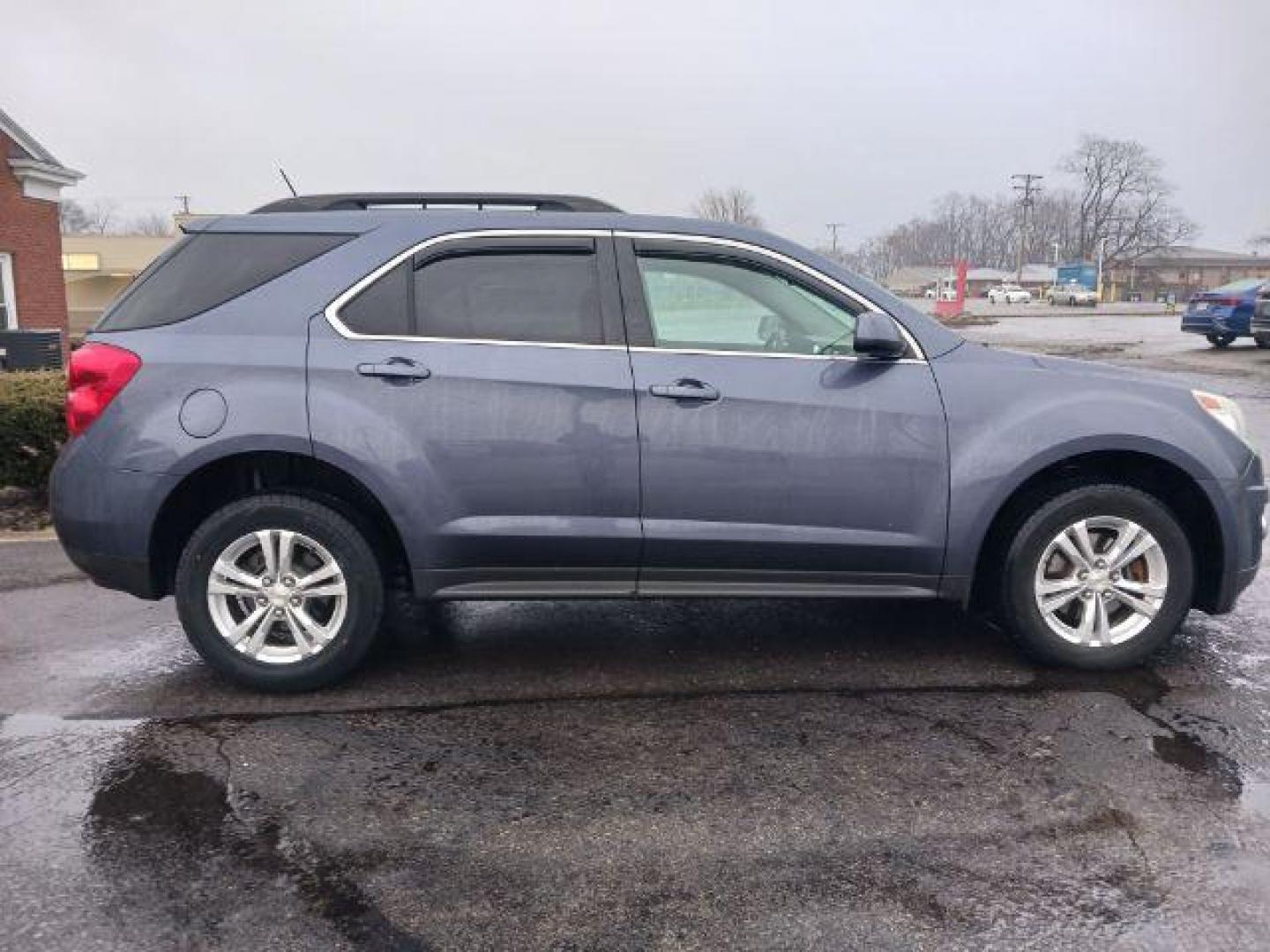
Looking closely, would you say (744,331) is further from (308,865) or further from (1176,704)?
(308,865)

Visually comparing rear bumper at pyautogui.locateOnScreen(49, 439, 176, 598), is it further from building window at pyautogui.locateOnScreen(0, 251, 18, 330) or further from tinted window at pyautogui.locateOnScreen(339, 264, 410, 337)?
building window at pyautogui.locateOnScreen(0, 251, 18, 330)

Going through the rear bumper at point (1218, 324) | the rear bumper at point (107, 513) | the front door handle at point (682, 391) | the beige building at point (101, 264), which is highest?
the beige building at point (101, 264)

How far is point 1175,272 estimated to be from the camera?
364 feet

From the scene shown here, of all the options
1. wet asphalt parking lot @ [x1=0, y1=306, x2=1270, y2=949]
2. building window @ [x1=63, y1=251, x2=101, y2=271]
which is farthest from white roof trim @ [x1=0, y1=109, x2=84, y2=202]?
building window @ [x1=63, y1=251, x2=101, y2=271]

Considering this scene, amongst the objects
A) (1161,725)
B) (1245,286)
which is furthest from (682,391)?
(1245,286)

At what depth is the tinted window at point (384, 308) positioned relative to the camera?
393cm

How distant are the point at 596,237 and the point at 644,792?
2111mm

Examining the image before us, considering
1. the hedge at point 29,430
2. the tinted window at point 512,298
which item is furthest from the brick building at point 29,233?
the tinted window at point 512,298

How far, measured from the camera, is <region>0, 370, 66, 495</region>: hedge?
6.86m

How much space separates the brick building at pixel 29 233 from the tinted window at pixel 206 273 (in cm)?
1797

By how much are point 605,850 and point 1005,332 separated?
113 feet

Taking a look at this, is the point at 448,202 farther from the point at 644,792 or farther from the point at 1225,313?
the point at 1225,313

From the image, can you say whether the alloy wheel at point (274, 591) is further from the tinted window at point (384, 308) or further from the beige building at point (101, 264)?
the beige building at point (101, 264)

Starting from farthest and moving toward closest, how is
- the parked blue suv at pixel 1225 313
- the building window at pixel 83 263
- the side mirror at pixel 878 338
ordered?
1. the building window at pixel 83 263
2. the parked blue suv at pixel 1225 313
3. the side mirror at pixel 878 338
